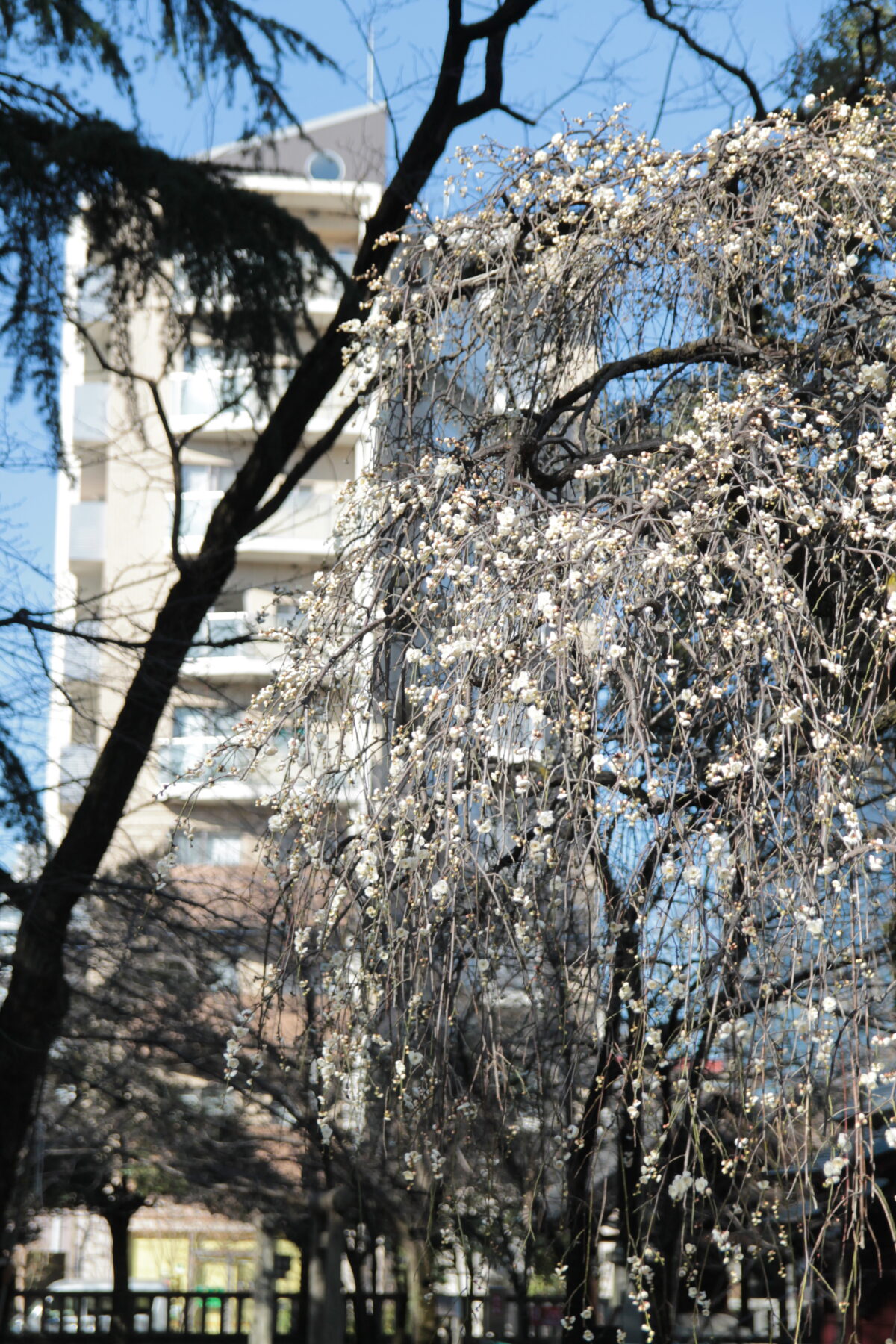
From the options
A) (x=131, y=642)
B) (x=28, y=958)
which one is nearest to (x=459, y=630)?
(x=131, y=642)

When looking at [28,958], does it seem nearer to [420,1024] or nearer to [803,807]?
[420,1024]

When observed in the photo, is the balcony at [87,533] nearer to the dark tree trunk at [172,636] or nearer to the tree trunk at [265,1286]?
the dark tree trunk at [172,636]

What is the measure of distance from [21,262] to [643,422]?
2796 millimetres

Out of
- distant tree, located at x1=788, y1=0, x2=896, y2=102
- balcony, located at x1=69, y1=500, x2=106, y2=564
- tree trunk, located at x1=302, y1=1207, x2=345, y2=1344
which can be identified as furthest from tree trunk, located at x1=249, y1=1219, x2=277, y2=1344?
balcony, located at x1=69, y1=500, x2=106, y2=564

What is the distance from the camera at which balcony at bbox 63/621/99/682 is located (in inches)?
199

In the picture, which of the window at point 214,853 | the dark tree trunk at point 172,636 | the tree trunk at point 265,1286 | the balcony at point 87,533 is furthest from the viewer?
the balcony at point 87,533

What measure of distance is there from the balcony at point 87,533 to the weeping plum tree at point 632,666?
52.0 feet

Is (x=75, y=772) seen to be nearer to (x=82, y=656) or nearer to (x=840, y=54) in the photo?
(x=82, y=656)

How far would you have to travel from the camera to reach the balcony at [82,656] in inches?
199

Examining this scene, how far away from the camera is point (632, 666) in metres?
2.13

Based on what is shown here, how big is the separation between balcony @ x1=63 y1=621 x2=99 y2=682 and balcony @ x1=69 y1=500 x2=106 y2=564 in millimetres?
13172

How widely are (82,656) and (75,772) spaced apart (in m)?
1.30

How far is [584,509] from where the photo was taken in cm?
244

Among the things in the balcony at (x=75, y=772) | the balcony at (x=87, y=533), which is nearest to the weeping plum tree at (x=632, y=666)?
the balcony at (x=75, y=772)
